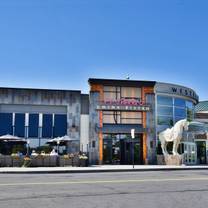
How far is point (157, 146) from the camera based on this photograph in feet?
127

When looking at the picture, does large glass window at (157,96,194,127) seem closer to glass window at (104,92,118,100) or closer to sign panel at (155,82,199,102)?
sign panel at (155,82,199,102)

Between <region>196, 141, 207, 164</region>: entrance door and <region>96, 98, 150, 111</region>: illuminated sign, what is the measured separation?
6.62 metres

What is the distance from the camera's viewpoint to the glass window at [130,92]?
39.3 metres

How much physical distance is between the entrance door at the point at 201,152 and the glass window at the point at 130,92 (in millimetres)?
7973

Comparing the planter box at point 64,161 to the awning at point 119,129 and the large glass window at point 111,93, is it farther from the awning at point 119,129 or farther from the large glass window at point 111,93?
the large glass window at point 111,93

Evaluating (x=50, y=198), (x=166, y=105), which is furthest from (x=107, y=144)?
(x=50, y=198)

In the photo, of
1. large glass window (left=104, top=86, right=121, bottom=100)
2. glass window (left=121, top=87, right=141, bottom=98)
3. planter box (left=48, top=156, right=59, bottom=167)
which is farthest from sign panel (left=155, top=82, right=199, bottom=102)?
planter box (left=48, top=156, right=59, bottom=167)

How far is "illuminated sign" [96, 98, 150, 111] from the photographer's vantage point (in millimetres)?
38125

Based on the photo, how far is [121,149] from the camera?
127 feet

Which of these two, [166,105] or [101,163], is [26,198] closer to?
[101,163]

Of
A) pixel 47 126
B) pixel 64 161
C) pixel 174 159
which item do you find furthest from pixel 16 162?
pixel 174 159

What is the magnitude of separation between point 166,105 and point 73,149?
10764 millimetres

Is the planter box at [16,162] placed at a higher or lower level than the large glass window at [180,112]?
lower

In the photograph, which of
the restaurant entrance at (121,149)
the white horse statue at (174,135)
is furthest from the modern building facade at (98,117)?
the white horse statue at (174,135)
